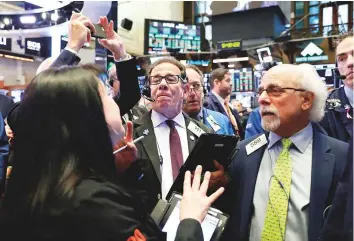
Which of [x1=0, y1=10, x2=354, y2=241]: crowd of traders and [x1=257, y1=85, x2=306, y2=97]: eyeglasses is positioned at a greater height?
[x1=257, y1=85, x2=306, y2=97]: eyeglasses

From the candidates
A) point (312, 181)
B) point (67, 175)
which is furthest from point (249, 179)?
point (67, 175)

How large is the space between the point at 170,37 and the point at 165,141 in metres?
9.84

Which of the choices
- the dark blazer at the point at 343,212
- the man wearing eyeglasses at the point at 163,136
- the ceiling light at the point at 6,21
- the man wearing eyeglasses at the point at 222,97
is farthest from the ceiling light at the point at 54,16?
the dark blazer at the point at 343,212

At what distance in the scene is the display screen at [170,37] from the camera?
11445mm

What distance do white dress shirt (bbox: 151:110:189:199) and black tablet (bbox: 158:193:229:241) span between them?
38cm

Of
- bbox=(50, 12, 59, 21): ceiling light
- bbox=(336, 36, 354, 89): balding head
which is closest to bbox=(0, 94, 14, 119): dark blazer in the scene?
bbox=(336, 36, 354, 89): balding head

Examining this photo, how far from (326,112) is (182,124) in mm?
900

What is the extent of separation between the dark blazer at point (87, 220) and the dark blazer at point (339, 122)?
1.58 m

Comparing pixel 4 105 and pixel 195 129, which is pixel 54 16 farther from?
pixel 195 129

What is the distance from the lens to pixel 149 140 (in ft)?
6.92

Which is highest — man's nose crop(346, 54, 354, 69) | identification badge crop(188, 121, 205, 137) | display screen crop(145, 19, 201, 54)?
display screen crop(145, 19, 201, 54)

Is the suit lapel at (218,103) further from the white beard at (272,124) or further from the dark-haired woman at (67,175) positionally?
the dark-haired woman at (67,175)

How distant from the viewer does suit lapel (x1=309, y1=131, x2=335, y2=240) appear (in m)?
1.68

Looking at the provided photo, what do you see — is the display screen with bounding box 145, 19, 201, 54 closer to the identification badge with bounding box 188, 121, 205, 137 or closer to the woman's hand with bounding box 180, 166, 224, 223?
the identification badge with bounding box 188, 121, 205, 137
